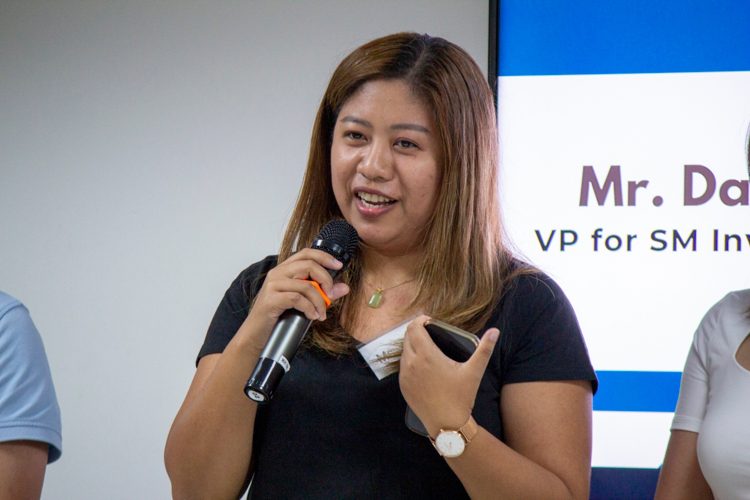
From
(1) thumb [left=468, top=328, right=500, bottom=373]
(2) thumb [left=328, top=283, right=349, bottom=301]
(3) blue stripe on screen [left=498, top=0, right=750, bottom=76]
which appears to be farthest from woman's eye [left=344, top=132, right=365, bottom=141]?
(3) blue stripe on screen [left=498, top=0, right=750, bottom=76]

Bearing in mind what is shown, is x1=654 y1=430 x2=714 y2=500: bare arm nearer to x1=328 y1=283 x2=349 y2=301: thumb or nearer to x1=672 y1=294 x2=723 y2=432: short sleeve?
x1=672 y1=294 x2=723 y2=432: short sleeve

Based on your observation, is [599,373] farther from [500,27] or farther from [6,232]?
[6,232]

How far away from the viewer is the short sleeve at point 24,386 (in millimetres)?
1245

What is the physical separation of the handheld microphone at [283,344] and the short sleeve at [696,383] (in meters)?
0.75

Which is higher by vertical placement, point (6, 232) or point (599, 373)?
point (6, 232)

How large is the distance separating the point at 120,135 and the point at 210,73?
0.42 m

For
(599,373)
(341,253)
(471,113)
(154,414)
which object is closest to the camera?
(341,253)

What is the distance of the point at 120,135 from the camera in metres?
2.57

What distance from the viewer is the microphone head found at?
1.07m

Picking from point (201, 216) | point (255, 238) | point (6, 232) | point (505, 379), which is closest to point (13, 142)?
point (6, 232)

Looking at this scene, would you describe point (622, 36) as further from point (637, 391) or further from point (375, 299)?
point (375, 299)

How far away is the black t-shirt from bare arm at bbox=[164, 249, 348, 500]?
0.17ft

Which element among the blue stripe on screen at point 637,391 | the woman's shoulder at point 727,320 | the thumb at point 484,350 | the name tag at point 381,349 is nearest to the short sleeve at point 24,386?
the name tag at point 381,349

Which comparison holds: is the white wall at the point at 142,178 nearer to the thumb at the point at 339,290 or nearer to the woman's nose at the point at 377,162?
the woman's nose at the point at 377,162
